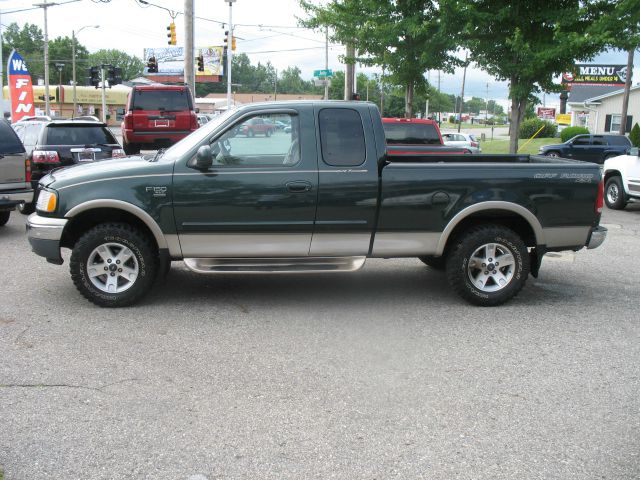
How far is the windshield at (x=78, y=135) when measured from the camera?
12.6 m

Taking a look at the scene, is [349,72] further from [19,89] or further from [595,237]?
[595,237]

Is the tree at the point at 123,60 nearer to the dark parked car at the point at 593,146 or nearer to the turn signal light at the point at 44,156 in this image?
the dark parked car at the point at 593,146

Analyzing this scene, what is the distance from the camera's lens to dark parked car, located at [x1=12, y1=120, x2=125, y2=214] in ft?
40.0

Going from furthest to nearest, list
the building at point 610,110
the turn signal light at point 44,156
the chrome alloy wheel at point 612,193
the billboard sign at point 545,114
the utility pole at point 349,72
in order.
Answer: the billboard sign at point 545,114 < the building at point 610,110 < the utility pole at point 349,72 < the chrome alloy wheel at point 612,193 < the turn signal light at point 44,156

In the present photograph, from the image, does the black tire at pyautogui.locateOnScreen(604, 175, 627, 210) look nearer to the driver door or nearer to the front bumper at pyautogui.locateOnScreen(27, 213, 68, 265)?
the driver door

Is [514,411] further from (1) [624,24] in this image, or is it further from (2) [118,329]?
(1) [624,24]

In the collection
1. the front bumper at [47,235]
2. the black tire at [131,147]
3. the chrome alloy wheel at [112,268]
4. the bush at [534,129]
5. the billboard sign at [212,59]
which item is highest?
the billboard sign at [212,59]

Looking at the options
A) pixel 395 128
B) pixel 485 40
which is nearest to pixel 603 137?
pixel 485 40

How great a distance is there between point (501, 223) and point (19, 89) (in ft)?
82.8

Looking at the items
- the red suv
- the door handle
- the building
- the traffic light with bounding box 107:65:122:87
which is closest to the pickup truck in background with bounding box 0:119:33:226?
the door handle

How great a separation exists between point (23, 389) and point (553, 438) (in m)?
3.45

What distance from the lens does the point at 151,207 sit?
20.7 ft

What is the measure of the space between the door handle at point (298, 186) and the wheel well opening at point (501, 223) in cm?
159

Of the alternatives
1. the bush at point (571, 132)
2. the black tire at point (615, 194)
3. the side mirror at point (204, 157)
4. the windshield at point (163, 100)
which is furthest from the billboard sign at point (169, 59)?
the side mirror at point (204, 157)
